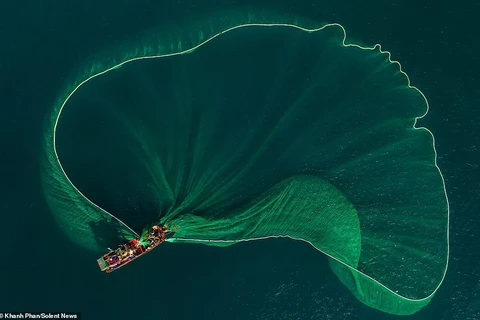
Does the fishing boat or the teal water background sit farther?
the teal water background

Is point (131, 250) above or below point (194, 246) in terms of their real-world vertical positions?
above

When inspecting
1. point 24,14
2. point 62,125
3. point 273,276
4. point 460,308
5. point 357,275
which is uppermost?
point 24,14

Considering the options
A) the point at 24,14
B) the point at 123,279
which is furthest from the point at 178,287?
the point at 24,14

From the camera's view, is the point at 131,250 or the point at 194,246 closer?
the point at 131,250

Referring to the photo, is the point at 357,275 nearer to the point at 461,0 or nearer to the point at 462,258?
the point at 462,258

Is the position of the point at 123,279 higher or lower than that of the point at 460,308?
higher

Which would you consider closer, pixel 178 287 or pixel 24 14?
pixel 178 287

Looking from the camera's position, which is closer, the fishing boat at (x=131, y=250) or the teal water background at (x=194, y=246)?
the fishing boat at (x=131, y=250)
